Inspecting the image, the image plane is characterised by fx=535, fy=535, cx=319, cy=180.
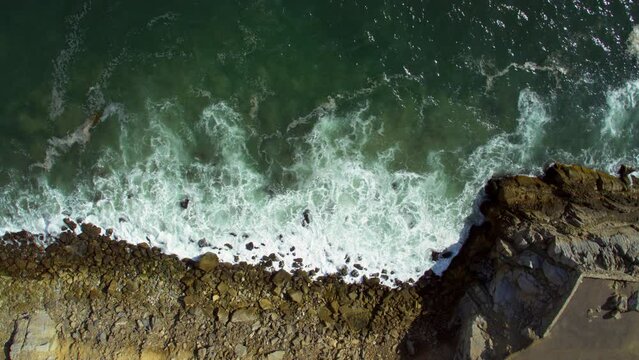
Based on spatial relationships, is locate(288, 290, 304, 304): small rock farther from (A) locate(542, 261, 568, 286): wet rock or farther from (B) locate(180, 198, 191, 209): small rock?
(A) locate(542, 261, 568, 286): wet rock

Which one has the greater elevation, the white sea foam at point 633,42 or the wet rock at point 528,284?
the white sea foam at point 633,42

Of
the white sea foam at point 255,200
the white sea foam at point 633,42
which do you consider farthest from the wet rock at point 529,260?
the white sea foam at point 633,42

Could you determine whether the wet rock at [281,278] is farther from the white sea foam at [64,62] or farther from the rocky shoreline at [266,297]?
the white sea foam at [64,62]

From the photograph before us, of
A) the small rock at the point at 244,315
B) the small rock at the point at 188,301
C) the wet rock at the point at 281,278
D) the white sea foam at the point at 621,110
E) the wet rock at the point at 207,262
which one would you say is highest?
the white sea foam at the point at 621,110

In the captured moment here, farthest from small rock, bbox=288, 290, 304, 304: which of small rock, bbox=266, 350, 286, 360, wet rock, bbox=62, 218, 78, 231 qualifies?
wet rock, bbox=62, 218, 78, 231

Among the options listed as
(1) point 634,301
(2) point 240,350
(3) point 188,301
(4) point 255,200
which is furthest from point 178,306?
(1) point 634,301

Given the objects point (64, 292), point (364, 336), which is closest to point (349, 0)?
point (364, 336)

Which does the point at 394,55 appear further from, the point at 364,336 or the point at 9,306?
the point at 9,306

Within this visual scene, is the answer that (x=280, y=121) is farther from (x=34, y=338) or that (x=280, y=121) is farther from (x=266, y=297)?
(x=34, y=338)

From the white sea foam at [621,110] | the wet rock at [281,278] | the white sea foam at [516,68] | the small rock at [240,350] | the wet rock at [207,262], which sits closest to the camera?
the small rock at [240,350]
